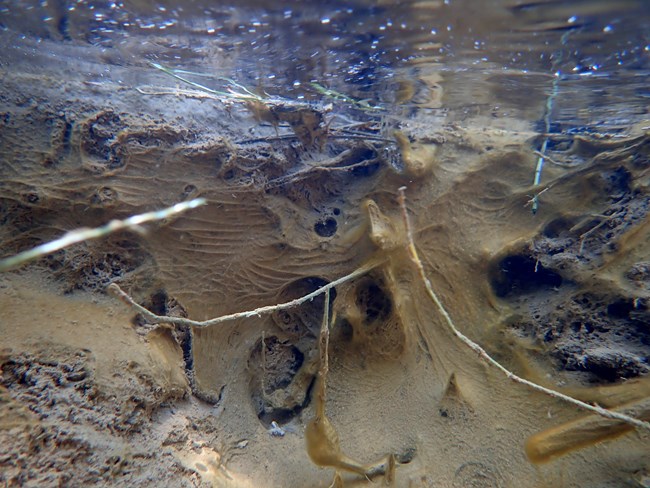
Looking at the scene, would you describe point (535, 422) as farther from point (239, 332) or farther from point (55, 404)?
point (55, 404)

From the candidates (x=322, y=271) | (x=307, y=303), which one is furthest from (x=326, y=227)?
(x=307, y=303)

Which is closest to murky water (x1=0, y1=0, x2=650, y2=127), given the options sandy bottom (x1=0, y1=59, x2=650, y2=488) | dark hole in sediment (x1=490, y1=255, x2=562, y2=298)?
sandy bottom (x1=0, y1=59, x2=650, y2=488)

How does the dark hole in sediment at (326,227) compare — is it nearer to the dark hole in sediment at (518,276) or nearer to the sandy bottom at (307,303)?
the sandy bottom at (307,303)

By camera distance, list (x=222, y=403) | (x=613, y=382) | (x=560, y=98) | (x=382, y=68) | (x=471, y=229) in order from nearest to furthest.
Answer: (x=613, y=382) < (x=222, y=403) < (x=471, y=229) < (x=382, y=68) < (x=560, y=98)

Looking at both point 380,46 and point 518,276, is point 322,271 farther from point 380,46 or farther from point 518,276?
point 380,46

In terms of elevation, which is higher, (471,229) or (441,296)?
(471,229)

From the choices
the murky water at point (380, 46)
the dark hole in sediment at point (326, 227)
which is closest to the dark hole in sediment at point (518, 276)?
the dark hole in sediment at point (326, 227)

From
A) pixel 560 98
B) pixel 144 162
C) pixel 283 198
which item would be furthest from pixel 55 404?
pixel 560 98

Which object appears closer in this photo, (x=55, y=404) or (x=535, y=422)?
(x=55, y=404)
